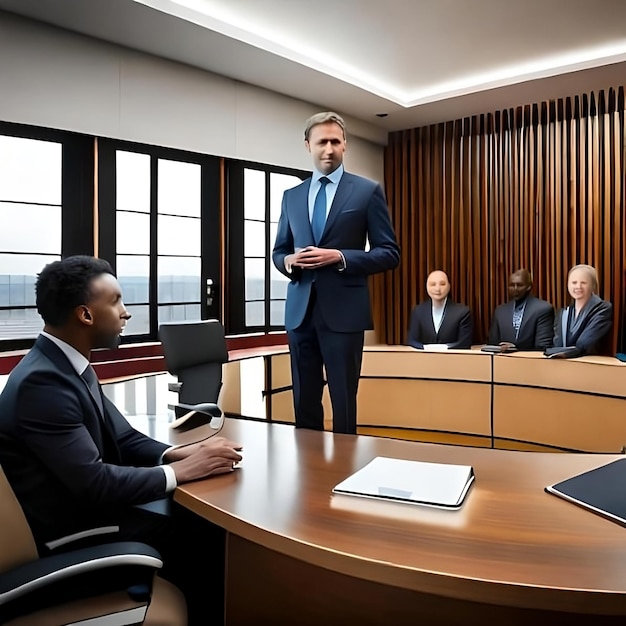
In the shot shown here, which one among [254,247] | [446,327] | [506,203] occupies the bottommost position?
[446,327]

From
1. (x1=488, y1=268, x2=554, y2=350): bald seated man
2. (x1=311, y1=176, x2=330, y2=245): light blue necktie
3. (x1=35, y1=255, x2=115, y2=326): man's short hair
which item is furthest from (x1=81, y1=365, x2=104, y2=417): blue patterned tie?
(x1=488, y1=268, x2=554, y2=350): bald seated man

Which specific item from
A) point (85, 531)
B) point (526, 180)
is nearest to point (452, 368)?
point (526, 180)

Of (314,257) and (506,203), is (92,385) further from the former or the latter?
(506,203)

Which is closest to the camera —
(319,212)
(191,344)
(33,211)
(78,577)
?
(78,577)

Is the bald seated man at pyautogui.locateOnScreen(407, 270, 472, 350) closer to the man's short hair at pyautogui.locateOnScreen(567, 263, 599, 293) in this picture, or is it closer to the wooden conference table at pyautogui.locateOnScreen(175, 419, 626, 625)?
the man's short hair at pyautogui.locateOnScreen(567, 263, 599, 293)

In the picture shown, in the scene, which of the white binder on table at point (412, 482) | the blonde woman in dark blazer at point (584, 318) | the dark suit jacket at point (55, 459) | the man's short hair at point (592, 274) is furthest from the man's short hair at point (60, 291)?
the man's short hair at point (592, 274)

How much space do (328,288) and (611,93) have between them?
163 inches

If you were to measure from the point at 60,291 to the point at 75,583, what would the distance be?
73cm

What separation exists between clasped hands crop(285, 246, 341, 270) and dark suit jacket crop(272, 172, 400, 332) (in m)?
0.07

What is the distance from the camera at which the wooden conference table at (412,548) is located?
1022mm

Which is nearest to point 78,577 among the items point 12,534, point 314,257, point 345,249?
point 12,534

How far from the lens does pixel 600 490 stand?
142cm

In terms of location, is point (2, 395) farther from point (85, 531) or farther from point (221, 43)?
point (221, 43)

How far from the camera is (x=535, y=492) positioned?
144cm
